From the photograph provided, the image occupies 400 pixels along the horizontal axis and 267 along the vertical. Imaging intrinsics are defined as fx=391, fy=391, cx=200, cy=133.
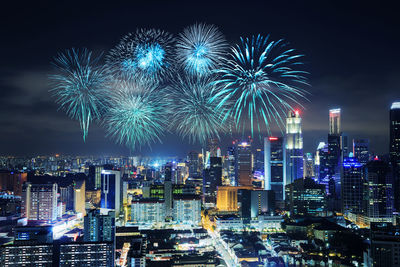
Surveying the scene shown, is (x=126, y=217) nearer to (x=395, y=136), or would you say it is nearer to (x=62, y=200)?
(x=62, y=200)

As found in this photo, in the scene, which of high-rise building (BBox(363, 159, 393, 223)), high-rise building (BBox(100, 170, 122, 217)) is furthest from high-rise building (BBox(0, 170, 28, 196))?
high-rise building (BBox(363, 159, 393, 223))

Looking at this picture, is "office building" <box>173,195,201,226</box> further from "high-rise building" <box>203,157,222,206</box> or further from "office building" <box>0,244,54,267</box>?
"office building" <box>0,244,54,267</box>

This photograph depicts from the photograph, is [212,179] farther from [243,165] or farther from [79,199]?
[79,199]

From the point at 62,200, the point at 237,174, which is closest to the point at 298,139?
the point at 237,174

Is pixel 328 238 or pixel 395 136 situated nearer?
pixel 328 238

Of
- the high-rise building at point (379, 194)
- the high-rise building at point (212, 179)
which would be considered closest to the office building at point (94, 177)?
the high-rise building at point (212, 179)

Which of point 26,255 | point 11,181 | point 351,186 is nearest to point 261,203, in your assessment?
point 351,186

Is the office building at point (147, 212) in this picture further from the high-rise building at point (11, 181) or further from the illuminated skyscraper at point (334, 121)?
the illuminated skyscraper at point (334, 121)
